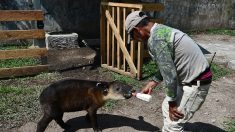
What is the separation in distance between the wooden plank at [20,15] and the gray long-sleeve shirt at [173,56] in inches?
197

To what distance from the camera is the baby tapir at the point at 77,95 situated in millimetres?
5125

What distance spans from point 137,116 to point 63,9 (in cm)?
650

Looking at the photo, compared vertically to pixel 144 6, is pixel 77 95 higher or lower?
lower

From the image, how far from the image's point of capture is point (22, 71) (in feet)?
26.8

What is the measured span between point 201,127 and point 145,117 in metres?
1.03

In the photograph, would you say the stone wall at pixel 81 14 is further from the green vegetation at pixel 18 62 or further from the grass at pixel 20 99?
the grass at pixel 20 99

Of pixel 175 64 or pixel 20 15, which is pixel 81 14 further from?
pixel 175 64

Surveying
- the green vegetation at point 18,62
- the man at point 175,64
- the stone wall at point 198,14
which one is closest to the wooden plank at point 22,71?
the green vegetation at point 18,62

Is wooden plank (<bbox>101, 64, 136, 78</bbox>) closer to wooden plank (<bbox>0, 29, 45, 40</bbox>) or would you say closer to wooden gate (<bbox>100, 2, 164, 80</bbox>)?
wooden gate (<bbox>100, 2, 164, 80</bbox>)

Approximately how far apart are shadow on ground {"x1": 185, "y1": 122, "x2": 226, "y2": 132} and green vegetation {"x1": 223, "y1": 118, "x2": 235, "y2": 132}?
0.13m

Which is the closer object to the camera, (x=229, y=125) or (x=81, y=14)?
(x=229, y=125)

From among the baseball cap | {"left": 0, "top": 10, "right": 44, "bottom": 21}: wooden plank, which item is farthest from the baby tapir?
{"left": 0, "top": 10, "right": 44, "bottom": 21}: wooden plank

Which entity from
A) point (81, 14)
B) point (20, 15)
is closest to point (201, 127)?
point (20, 15)

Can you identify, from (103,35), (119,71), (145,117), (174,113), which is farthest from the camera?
(103,35)
